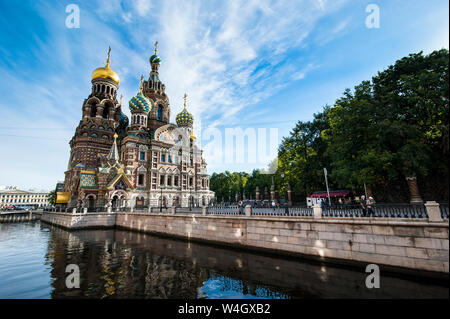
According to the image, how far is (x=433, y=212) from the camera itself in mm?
8117

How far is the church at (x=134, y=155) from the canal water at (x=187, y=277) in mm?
16364

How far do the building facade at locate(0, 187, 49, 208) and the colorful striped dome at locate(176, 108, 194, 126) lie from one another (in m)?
78.2

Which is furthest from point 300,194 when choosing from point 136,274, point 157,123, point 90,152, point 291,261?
point 90,152

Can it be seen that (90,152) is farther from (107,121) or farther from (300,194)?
(300,194)

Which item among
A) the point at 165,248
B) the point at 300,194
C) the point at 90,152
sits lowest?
the point at 165,248

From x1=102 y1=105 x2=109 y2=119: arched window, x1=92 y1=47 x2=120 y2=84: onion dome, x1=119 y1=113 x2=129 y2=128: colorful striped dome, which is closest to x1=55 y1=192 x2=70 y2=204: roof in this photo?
x1=102 y1=105 x2=109 y2=119: arched window

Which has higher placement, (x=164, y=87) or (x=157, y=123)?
(x=164, y=87)

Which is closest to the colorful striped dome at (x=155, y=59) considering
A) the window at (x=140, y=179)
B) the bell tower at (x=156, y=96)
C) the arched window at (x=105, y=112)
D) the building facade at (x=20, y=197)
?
the bell tower at (x=156, y=96)

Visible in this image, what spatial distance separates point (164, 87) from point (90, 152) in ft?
68.2

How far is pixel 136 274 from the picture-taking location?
31.9 feet

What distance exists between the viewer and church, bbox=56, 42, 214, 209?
30.2m
